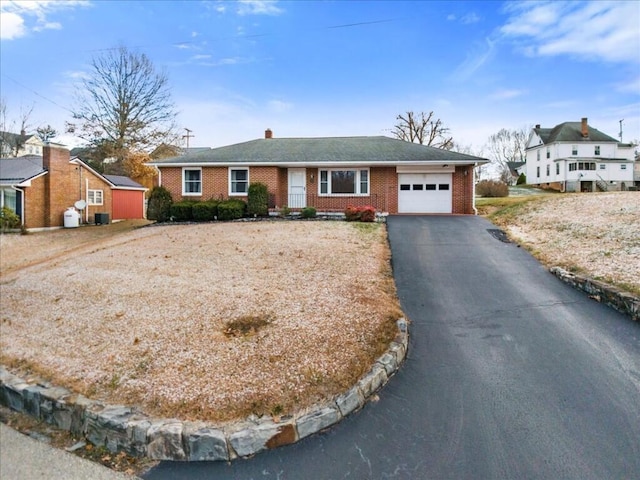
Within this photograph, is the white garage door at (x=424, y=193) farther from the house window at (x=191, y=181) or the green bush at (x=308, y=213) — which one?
the house window at (x=191, y=181)

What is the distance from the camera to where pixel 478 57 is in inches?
588

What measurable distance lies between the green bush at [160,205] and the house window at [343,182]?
7.33 meters

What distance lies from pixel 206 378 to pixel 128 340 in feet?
5.71

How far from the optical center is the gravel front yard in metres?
4.00

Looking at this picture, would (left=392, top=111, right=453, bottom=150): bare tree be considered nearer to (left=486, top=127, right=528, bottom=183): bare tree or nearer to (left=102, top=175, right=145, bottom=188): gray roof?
(left=102, top=175, right=145, bottom=188): gray roof

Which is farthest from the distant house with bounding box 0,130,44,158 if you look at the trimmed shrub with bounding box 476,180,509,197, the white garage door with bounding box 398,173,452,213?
the trimmed shrub with bounding box 476,180,509,197

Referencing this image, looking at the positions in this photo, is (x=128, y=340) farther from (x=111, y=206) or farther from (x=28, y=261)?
(x=111, y=206)

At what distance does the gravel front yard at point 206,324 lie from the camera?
4.00 metres

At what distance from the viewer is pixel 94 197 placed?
23.1 m

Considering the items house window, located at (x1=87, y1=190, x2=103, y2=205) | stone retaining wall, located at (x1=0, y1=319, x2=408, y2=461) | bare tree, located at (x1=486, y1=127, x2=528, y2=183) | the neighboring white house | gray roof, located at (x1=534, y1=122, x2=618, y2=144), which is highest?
bare tree, located at (x1=486, y1=127, x2=528, y2=183)

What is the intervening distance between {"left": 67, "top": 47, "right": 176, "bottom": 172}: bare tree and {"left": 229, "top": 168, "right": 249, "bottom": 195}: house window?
55.0 feet

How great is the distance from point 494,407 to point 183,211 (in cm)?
1620

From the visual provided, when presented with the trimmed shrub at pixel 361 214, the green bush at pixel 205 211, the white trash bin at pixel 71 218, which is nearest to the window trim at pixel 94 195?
the white trash bin at pixel 71 218

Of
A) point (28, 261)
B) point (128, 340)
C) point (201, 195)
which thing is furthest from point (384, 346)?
point (201, 195)
